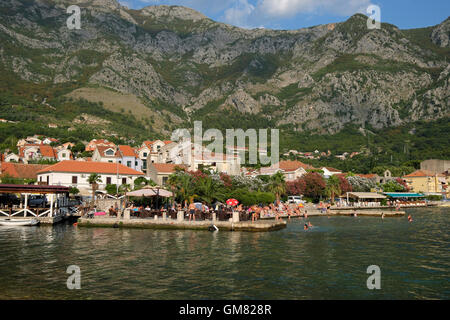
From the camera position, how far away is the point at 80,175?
198ft

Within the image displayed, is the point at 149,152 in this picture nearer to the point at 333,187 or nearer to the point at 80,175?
the point at 80,175

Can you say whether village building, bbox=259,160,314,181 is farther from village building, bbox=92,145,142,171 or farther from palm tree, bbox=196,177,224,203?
palm tree, bbox=196,177,224,203

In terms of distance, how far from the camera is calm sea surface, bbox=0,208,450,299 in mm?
17094

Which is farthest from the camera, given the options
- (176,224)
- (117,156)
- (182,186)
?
(117,156)

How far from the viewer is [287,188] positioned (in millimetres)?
77562

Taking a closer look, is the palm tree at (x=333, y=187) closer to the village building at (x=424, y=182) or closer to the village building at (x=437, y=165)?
the village building at (x=424, y=182)

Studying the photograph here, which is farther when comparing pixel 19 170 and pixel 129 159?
pixel 129 159

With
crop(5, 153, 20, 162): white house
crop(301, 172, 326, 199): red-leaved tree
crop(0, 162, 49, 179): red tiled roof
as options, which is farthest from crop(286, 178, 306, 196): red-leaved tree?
crop(5, 153, 20, 162): white house

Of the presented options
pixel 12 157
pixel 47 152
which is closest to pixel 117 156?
pixel 47 152

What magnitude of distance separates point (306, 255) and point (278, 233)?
11341mm

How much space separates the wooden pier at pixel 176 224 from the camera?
1502 inches

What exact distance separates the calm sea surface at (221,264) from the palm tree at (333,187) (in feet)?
137

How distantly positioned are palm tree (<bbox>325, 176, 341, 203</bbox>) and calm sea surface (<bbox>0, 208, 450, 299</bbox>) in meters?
41.7

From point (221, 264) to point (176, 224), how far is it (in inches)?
669
